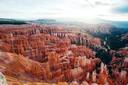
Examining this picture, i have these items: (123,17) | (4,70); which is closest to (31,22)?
(4,70)

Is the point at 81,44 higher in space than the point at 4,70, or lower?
higher

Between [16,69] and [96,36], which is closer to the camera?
[16,69]

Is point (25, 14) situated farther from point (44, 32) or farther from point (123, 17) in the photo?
point (123, 17)

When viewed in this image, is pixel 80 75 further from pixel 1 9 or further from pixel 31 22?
pixel 1 9

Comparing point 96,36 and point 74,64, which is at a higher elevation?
point 96,36

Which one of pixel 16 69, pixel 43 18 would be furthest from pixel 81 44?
pixel 16 69

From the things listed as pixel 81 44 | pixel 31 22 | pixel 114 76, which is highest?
pixel 31 22
